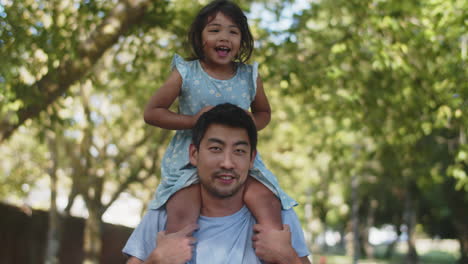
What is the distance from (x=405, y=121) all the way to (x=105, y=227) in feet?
40.6

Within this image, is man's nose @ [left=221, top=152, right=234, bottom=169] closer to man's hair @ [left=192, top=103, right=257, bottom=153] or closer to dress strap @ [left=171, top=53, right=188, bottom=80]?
man's hair @ [left=192, top=103, right=257, bottom=153]

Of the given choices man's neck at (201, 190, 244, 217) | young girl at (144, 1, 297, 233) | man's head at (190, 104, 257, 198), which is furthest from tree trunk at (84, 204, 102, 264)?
man's head at (190, 104, 257, 198)

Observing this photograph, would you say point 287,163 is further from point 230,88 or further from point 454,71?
point 230,88

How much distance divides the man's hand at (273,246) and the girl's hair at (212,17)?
1.06m

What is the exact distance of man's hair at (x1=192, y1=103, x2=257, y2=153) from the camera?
10.5ft

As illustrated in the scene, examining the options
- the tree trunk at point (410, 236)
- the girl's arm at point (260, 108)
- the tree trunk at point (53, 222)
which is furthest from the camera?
the tree trunk at point (410, 236)

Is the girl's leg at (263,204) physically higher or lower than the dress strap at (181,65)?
lower

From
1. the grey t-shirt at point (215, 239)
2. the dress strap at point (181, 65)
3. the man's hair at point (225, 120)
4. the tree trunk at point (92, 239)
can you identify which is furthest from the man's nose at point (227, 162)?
the tree trunk at point (92, 239)

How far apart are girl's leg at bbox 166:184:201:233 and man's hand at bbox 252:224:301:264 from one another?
355mm

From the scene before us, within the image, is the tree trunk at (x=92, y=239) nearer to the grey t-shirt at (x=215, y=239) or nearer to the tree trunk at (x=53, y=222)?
the tree trunk at (x=53, y=222)

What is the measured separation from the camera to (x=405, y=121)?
937cm

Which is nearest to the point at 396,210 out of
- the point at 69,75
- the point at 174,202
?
the point at 69,75

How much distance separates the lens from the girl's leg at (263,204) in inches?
132

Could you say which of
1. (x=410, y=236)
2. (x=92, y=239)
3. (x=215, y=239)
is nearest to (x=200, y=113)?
(x=215, y=239)
